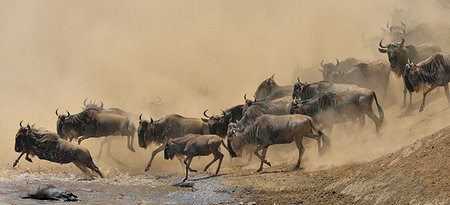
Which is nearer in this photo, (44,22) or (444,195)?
(444,195)

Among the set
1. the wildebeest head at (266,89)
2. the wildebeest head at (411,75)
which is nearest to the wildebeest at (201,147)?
the wildebeest head at (266,89)

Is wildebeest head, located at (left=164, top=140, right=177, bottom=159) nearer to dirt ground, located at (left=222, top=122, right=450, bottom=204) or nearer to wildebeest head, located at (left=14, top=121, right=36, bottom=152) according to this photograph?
dirt ground, located at (left=222, top=122, right=450, bottom=204)

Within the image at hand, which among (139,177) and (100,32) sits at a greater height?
(100,32)

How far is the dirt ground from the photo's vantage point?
9.92 meters

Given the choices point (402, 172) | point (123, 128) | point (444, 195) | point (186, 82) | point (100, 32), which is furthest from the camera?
point (100, 32)

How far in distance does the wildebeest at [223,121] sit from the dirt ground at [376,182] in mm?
4640

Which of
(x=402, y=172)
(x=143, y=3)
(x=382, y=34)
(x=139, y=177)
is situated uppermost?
(x=143, y=3)

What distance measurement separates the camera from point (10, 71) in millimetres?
39125

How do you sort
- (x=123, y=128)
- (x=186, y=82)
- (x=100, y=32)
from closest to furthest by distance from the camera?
(x=123, y=128), (x=186, y=82), (x=100, y=32)

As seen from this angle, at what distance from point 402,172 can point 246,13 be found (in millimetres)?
27236

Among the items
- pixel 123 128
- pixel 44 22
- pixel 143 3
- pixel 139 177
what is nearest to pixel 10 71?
pixel 44 22

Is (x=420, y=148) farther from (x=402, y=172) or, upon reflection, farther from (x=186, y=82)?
(x=186, y=82)

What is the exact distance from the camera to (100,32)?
39000 millimetres

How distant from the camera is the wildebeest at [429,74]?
17.0 metres
